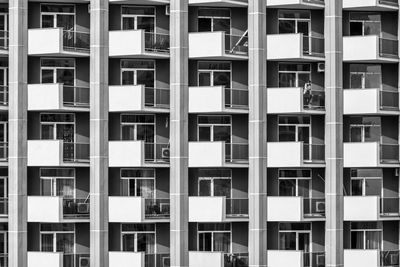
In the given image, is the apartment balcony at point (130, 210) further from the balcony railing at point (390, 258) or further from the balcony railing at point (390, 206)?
the balcony railing at point (390, 258)

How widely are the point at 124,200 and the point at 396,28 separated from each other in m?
17.3

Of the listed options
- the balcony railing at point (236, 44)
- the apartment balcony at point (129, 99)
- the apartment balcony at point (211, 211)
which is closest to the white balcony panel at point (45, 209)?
the apartment balcony at point (129, 99)

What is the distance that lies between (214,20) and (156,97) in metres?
5.26

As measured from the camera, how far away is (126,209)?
52781mm

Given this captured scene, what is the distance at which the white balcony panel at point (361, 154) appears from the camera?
177 feet

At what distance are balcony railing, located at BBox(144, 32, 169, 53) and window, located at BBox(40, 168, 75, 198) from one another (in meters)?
7.62

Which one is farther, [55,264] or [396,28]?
[396,28]

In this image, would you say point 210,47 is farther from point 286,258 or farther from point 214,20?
point 286,258

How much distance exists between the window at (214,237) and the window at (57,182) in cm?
702

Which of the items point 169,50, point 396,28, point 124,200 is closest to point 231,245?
point 124,200

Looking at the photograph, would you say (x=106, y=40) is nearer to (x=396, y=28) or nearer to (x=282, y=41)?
(x=282, y=41)

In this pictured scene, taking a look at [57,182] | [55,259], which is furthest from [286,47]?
[55,259]

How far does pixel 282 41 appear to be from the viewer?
2122 inches

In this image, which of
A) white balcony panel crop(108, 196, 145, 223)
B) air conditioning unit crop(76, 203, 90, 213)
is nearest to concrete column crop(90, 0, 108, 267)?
→ white balcony panel crop(108, 196, 145, 223)
